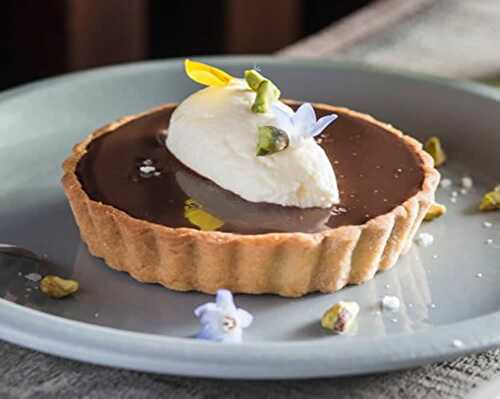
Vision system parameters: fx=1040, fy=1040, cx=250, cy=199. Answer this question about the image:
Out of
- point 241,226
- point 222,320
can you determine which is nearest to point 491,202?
point 241,226

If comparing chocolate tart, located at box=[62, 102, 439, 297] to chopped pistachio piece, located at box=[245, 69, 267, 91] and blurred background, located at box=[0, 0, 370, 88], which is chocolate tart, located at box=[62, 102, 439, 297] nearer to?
chopped pistachio piece, located at box=[245, 69, 267, 91]

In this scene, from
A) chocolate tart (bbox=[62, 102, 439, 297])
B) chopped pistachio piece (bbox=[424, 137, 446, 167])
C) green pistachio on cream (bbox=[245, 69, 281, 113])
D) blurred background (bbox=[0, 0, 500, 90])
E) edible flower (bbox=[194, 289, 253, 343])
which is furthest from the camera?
blurred background (bbox=[0, 0, 500, 90])

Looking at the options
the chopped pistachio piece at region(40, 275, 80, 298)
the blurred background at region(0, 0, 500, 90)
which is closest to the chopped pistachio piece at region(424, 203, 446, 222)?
the chopped pistachio piece at region(40, 275, 80, 298)

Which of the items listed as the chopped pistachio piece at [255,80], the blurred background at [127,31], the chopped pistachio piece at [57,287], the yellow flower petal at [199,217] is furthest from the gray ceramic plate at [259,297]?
the blurred background at [127,31]

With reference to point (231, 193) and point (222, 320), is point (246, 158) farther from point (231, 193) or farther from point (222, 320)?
point (222, 320)

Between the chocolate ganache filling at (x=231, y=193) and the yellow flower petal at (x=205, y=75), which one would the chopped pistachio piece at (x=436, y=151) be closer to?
the chocolate ganache filling at (x=231, y=193)

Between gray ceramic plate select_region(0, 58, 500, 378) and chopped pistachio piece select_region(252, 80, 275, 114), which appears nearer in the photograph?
gray ceramic plate select_region(0, 58, 500, 378)
